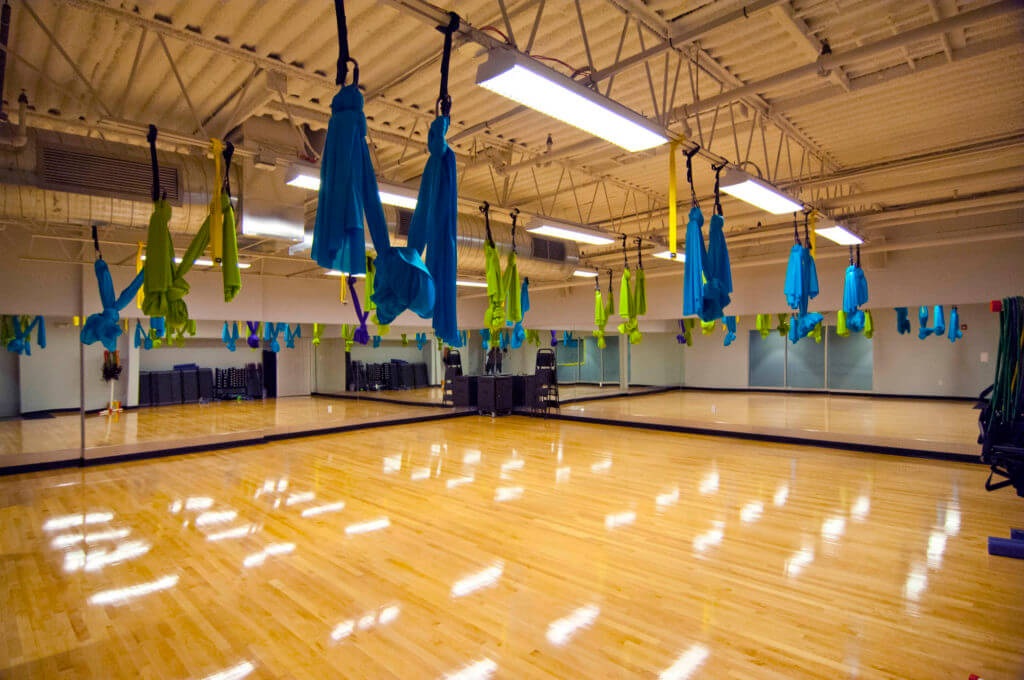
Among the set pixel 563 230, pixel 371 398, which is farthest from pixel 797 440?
pixel 371 398

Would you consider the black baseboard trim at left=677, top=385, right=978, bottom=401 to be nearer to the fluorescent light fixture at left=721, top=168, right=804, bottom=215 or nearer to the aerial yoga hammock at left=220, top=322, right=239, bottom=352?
the fluorescent light fixture at left=721, top=168, right=804, bottom=215

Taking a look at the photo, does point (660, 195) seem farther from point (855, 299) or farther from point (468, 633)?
point (468, 633)

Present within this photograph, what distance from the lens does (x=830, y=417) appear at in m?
9.29

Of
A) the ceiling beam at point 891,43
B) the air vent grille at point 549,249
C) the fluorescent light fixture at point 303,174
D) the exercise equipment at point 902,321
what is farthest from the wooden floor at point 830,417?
the fluorescent light fixture at point 303,174

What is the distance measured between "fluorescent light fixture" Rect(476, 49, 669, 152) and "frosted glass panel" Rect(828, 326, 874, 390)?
8695mm

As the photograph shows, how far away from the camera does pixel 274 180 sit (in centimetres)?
655

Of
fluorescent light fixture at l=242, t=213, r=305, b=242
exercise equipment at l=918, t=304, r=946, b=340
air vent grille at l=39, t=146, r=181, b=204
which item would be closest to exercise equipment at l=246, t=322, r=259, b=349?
fluorescent light fixture at l=242, t=213, r=305, b=242

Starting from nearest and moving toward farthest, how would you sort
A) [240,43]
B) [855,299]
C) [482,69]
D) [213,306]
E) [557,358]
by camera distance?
[482,69] → [240,43] → [855,299] → [213,306] → [557,358]

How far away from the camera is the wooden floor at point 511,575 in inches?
108

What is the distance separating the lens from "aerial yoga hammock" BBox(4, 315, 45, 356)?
801cm

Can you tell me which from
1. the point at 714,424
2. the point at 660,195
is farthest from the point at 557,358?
the point at 660,195

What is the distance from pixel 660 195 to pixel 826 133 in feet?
7.92

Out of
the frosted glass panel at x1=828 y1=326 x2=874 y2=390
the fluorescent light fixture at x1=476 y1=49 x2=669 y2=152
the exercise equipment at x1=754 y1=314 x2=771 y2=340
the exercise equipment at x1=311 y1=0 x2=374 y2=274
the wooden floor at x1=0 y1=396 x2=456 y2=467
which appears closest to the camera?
the exercise equipment at x1=311 y1=0 x2=374 y2=274

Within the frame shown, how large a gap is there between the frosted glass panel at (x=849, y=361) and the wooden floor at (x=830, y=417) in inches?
11.2
